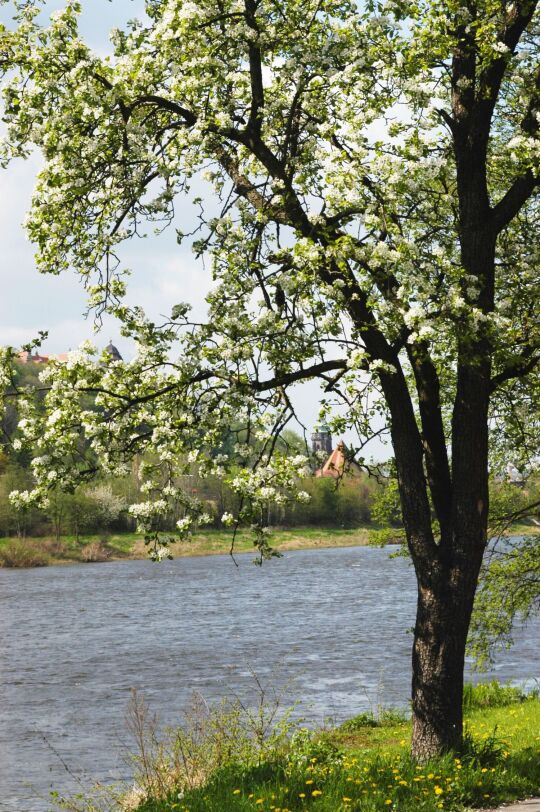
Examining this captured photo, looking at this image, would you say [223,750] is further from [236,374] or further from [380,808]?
[236,374]

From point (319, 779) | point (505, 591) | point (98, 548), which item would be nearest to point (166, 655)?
point (505, 591)

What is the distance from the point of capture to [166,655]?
3291cm

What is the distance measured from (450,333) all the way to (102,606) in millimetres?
43148

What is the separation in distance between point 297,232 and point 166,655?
25.5 meters

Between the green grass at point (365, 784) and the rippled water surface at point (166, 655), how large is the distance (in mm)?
6935

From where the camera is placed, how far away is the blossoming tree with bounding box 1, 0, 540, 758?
966cm

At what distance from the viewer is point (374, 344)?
10484 millimetres

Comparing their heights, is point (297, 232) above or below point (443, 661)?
above

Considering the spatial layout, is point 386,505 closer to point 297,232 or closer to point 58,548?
point 297,232

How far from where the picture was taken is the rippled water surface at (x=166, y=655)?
20.8 metres

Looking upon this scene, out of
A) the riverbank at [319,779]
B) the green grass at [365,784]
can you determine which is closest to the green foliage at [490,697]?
the riverbank at [319,779]

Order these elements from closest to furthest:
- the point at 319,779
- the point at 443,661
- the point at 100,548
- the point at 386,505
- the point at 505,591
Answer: the point at 319,779, the point at 443,661, the point at 505,591, the point at 386,505, the point at 100,548

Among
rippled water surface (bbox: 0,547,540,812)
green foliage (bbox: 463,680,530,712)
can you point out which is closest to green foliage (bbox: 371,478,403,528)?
rippled water surface (bbox: 0,547,540,812)

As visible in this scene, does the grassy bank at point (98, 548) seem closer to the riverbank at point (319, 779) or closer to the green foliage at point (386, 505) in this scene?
the green foliage at point (386, 505)
